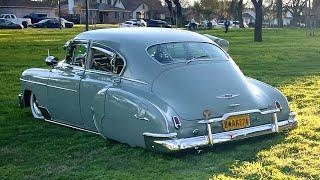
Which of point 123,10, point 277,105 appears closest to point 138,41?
point 277,105

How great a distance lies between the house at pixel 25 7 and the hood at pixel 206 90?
77597 millimetres

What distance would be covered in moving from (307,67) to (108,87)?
431 inches

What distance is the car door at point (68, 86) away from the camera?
25.2 feet

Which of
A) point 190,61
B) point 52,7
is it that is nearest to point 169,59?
point 190,61

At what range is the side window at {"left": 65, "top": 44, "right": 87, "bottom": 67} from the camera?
7.80m

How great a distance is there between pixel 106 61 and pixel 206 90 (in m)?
1.54

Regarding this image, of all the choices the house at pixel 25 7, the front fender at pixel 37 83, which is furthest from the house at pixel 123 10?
the front fender at pixel 37 83

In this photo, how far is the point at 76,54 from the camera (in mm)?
8031

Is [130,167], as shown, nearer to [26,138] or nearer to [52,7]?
[26,138]

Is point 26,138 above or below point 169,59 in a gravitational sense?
below

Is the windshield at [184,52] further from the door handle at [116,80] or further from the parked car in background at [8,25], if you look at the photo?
the parked car in background at [8,25]

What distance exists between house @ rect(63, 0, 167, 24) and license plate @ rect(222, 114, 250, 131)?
87.4 meters

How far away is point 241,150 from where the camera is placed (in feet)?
21.4

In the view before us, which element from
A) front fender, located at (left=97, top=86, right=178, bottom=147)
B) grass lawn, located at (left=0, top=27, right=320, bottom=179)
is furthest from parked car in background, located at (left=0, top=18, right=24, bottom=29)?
front fender, located at (left=97, top=86, right=178, bottom=147)
